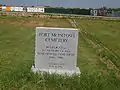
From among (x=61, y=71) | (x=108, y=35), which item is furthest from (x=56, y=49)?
(x=108, y=35)

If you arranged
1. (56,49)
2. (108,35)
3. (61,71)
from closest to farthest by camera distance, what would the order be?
(61,71) < (56,49) < (108,35)

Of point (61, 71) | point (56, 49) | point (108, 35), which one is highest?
point (56, 49)

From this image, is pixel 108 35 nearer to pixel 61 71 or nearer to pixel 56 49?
pixel 56 49

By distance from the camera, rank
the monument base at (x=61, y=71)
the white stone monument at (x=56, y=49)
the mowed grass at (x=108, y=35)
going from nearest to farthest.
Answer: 1. the monument base at (x=61, y=71)
2. the white stone monument at (x=56, y=49)
3. the mowed grass at (x=108, y=35)

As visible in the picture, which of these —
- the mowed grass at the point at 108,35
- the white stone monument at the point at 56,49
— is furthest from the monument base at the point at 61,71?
the mowed grass at the point at 108,35

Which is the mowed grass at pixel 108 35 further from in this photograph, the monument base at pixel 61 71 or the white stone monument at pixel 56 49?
the monument base at pixel 61 71

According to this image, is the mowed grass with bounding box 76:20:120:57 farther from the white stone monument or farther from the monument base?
the monument base

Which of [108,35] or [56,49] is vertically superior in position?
[56,49]

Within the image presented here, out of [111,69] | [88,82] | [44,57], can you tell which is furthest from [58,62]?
[111,69]

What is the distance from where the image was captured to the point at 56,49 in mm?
7977

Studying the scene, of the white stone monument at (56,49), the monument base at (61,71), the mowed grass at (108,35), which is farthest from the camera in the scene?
the mowed grass at (108,35)

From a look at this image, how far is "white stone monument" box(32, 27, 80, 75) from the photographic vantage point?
7.86 meters

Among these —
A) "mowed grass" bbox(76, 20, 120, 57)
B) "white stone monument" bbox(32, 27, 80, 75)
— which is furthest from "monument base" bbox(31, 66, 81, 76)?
"mowed grass" bbox(76, 20, 120, 57)

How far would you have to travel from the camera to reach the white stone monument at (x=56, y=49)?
786 centimetres
